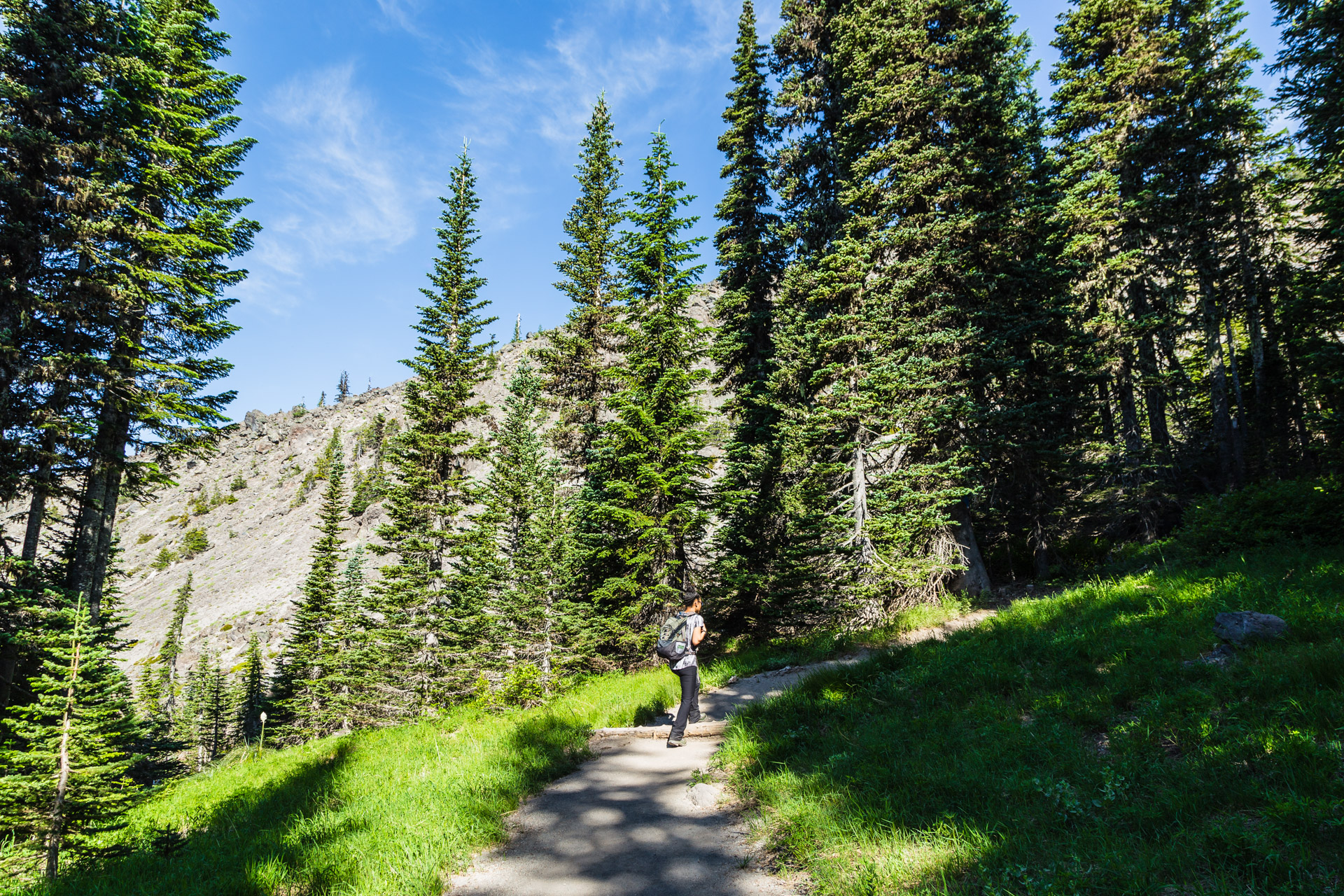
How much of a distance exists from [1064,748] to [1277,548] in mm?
7882

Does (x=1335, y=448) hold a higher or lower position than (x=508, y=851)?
higher

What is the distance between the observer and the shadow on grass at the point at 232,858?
164 inches

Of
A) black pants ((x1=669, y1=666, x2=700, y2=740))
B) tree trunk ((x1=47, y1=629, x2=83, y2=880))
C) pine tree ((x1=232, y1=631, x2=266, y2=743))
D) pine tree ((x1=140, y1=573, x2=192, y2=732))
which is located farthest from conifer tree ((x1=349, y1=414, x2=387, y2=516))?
black pants ((x1=669, y1=666, x2=700, y2=740))

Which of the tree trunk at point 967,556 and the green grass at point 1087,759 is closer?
the green grass at point 1087,759

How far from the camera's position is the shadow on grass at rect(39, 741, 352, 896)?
164 inches

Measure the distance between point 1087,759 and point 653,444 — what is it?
43.5ft

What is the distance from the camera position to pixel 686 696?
26.0ft

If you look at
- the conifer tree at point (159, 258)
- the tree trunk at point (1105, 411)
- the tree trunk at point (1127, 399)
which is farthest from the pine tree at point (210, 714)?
the tree trunk at point (1127, 399)

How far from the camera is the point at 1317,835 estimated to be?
3072mm

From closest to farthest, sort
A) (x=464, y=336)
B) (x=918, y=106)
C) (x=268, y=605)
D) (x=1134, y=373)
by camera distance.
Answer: (x=918, y=106) < (x=1134, y=373) < (x=464, y=336) < (x=268, y=605)

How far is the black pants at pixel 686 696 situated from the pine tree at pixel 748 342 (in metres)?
8.50

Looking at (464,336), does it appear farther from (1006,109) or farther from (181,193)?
(1006,109)

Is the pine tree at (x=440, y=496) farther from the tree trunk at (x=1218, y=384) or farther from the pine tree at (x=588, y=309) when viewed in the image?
the tree trunk at (x=1218, y=384)

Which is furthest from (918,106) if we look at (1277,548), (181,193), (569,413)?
(181,193)
